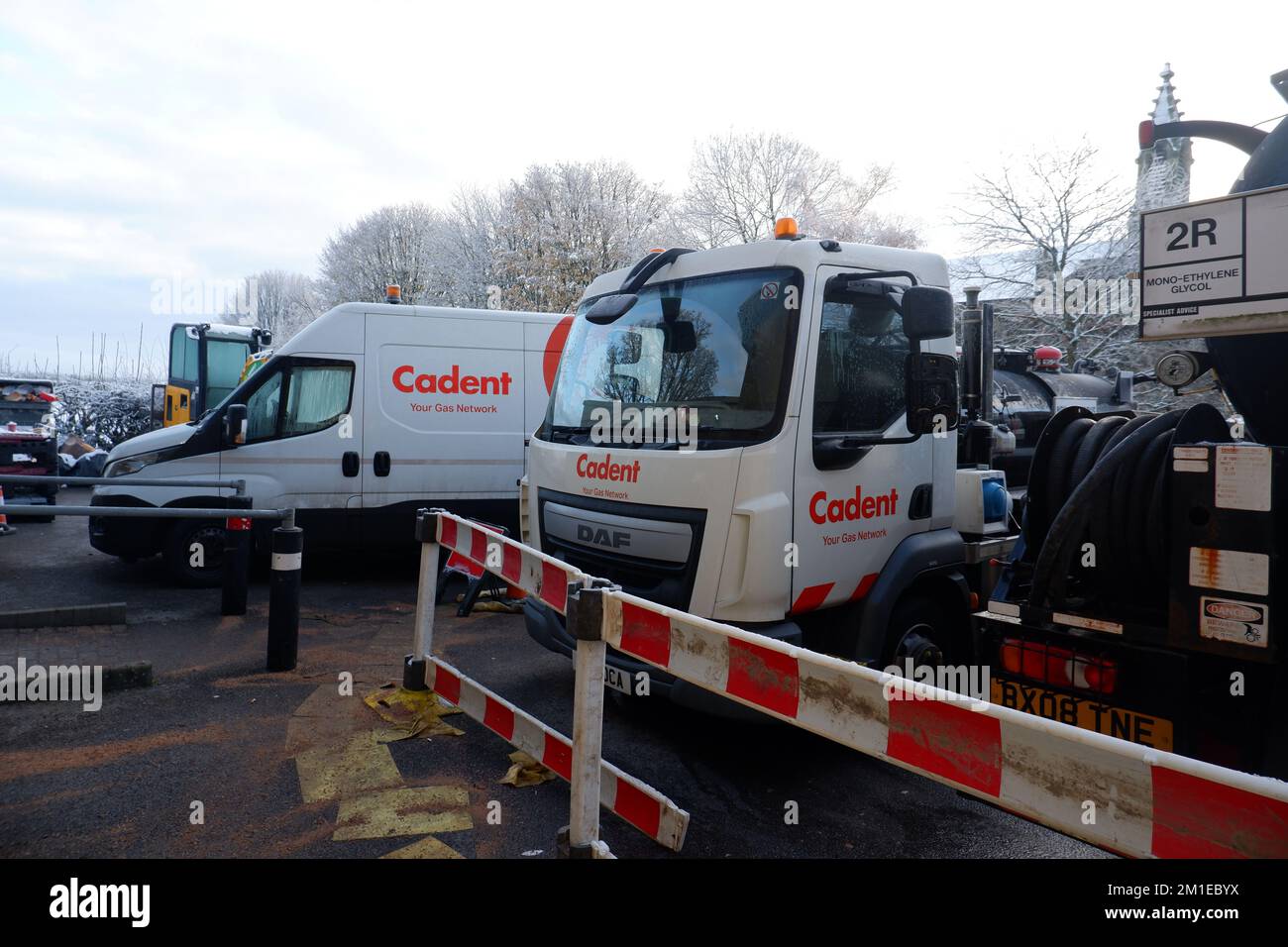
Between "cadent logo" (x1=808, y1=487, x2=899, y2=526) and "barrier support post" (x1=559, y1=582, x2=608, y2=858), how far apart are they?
149 centimetres

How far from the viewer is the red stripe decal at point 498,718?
4324mm

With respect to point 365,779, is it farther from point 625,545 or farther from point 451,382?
point 451,382

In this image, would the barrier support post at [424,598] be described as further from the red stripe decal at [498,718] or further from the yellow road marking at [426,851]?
the yellow road marking at [426,851]

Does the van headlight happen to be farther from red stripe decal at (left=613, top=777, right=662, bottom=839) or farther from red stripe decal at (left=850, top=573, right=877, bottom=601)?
red stripe decal at (left=850, top=573, right=877, bottom=601)

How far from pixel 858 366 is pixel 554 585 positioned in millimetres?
1935

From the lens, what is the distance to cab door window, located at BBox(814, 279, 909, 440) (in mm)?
4305

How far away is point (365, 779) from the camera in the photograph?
13.8 feet

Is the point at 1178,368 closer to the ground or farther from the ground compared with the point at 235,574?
farther from the ground

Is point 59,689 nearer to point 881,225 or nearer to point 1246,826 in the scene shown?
point 1246,826

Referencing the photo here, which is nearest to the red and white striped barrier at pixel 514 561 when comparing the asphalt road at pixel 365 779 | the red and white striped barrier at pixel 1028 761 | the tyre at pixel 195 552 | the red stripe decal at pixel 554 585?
the red stripe decal at pixel 554 585

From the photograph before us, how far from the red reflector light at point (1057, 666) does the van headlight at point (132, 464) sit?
7.74 meters

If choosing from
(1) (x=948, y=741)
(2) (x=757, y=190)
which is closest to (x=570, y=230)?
(2) (x=757, y=190)

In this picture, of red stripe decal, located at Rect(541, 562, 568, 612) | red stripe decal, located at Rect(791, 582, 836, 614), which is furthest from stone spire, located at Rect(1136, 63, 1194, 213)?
red stripe decal, located at Rect(541, 562, 568, 612)
